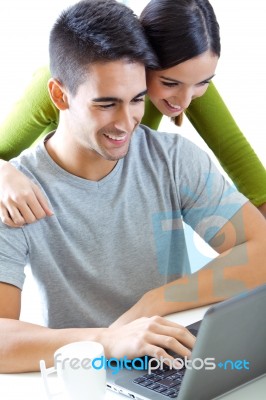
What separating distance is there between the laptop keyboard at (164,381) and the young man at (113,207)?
0.27m

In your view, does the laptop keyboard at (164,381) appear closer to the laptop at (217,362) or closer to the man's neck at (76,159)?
the laptop at (217,362)

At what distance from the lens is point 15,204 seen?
4.64 feet

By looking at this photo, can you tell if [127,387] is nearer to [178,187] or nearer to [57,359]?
[57,359]

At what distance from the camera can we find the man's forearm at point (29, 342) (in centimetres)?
121

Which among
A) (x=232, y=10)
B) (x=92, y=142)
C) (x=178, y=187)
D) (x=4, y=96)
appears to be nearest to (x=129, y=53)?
(x=92, y=142)

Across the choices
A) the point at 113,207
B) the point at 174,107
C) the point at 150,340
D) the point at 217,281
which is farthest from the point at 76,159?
the point at 150,340

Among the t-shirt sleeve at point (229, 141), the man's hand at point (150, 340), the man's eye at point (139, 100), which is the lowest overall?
the man's hand at point (150, 340)

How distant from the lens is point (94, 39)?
1461 mm

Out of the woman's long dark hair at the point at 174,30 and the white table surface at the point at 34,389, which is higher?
the woman's long dark hair at the point at 174,30

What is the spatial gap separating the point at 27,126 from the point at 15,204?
0.42 meters

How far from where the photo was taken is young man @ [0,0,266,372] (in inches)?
57.4

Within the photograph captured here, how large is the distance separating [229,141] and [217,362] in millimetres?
924

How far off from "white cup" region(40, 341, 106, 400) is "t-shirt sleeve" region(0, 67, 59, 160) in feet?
2.66

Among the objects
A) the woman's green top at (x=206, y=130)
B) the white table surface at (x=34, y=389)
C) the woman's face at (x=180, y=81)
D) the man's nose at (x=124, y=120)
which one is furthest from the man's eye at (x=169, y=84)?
the white table surface at (x=34, y=389)
